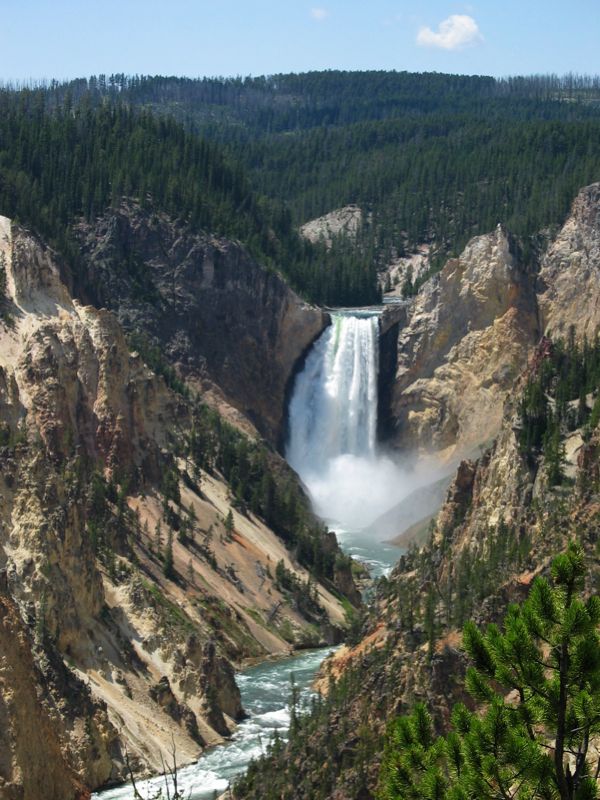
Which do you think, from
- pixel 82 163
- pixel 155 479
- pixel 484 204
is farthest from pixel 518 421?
pixel 484 204

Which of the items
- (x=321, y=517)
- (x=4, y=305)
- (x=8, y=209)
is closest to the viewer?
(x=4, y=305)

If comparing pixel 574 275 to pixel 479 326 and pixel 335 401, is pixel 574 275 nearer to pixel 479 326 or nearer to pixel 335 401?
pixel 479 326

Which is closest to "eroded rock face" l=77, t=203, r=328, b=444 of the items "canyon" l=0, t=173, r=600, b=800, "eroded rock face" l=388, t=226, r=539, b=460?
"canyon" l=0, t=173, r=600, b=800

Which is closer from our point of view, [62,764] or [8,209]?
[62,764]

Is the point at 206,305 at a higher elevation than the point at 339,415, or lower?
higher

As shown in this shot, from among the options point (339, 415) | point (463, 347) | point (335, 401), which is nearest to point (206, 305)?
point (335, 401)

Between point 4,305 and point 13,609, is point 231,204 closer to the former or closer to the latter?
A: point 4,305

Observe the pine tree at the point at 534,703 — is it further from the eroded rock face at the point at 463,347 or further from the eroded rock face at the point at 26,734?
the eroded rock face at the point at 463,347
